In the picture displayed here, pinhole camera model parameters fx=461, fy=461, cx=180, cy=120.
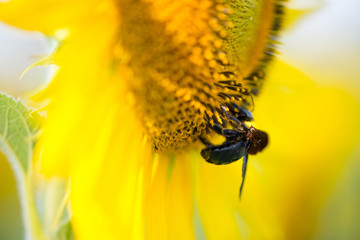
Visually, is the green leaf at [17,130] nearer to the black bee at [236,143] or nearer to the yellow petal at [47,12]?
the yellow petal at [47,12]

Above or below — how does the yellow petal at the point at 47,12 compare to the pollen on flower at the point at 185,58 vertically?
above

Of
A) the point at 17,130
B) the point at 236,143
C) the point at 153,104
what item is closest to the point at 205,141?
the point at 236,143

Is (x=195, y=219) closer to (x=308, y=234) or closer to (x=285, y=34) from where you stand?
(x=285, y=34)

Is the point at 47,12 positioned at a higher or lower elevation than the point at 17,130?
higher

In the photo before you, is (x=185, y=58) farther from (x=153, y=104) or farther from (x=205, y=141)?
(x=205, y=141)

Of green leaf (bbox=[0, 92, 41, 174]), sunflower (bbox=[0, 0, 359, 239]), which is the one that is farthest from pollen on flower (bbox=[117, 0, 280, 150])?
green leaf (bbox=[0, 92, 41, 174])

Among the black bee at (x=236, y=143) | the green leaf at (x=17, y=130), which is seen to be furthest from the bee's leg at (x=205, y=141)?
the green leaf at (x=17, y=130)

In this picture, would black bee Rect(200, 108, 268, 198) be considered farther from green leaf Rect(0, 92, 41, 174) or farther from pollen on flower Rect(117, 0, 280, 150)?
green leaf Rect(0, 92, 41, 174)
